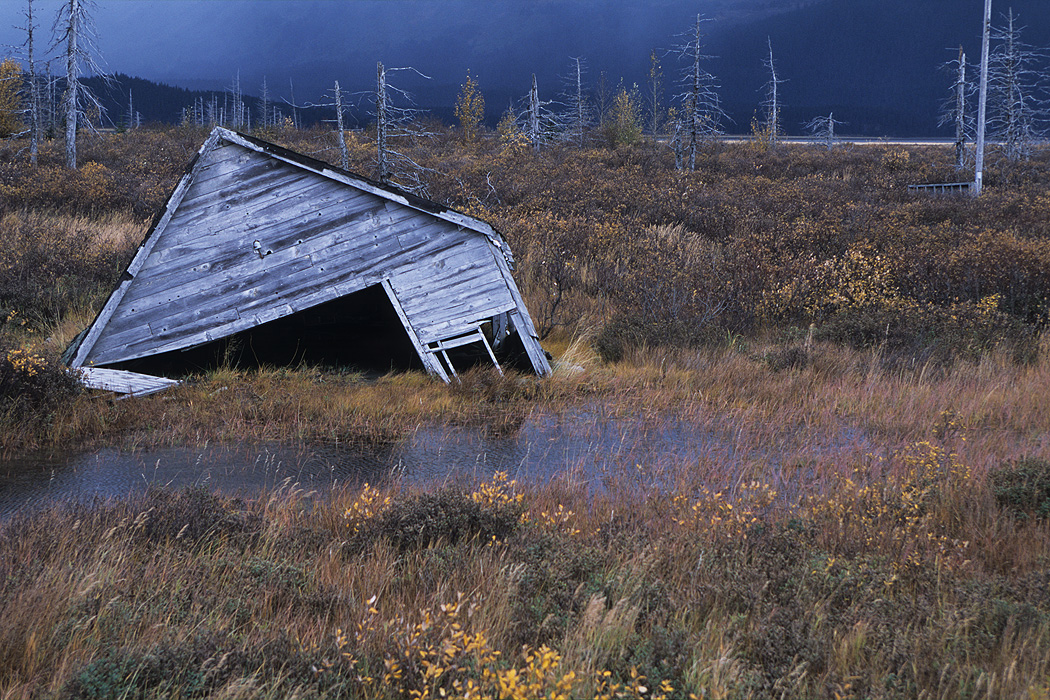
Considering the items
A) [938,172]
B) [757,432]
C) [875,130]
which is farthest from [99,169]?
[875,130]

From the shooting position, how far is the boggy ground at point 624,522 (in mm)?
3410

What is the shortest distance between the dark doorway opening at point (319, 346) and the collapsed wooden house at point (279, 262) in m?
0.55

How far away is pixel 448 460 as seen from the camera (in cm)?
755

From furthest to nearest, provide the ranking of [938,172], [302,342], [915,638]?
[938,172], [302,342], [915,638]

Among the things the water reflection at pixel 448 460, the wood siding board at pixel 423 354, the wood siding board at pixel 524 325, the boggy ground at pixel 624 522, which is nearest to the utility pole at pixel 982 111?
the boggy ground at pixel 624 522

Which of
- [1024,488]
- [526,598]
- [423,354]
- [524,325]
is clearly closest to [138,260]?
[423,354]

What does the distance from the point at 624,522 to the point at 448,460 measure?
2763 mm

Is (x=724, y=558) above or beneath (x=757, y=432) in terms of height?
above

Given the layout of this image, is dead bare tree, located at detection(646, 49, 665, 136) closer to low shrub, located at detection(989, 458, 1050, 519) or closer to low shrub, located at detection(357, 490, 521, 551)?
low shrub, located at detection(989, 458, 1050, 519)

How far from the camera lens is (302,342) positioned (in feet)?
39.4

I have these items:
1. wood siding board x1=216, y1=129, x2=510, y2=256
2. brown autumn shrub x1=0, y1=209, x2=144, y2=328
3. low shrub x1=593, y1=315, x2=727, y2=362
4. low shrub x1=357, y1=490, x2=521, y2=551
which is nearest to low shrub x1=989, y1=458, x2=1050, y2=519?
low shrub x1=357, y1=490, x2=521, y2=551

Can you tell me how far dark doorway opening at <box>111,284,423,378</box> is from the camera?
9.99 m

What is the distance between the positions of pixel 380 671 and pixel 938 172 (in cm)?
3695

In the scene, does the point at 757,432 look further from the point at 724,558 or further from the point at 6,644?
the point at 6,644
